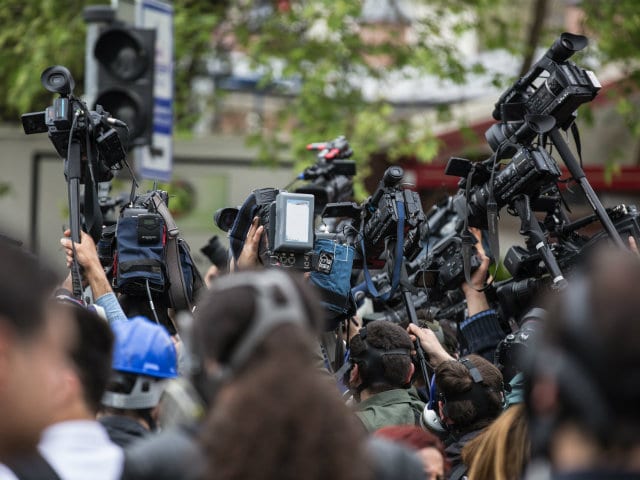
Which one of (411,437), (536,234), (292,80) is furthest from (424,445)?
(292,80)

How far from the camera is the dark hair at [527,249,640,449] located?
Answer: 1976 mm

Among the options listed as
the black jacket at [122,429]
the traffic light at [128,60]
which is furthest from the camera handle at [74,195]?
the traffic light at [128,60]

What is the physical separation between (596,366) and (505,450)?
132 cm

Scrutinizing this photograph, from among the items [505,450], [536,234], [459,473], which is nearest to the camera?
[505,450]

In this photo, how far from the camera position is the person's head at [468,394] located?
465cm

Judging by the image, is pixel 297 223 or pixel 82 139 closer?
pixel 297 223

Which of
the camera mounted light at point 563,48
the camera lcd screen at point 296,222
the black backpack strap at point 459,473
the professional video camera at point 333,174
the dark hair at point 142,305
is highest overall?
the camera mounted light at point 563,48

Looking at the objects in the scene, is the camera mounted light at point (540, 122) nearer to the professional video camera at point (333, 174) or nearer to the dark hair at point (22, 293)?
the professional video camera at point (333, 174)

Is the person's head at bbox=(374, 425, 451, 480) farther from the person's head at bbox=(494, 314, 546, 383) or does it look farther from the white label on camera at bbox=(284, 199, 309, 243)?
the white label on camera at bbox=(284, 199, 309, 243)

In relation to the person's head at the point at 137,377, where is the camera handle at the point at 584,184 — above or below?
above

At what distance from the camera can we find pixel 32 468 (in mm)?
2539

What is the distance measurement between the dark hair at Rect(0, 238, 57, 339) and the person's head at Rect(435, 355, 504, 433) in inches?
96.1

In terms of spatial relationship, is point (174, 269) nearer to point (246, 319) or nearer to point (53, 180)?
point (246, 319)

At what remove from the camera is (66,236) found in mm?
5105
